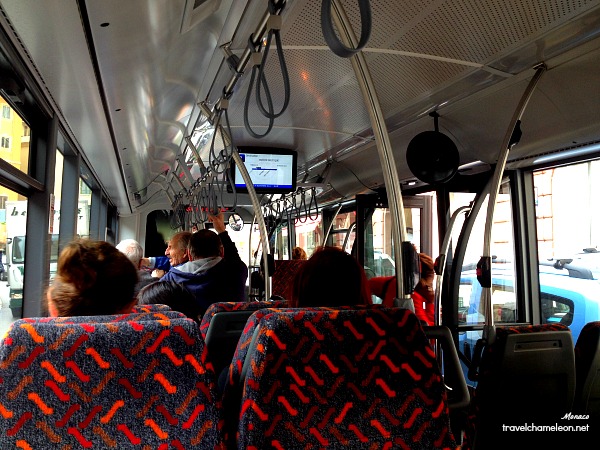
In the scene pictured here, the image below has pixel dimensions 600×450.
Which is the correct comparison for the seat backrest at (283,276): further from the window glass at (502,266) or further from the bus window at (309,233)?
the window glass at (502,266)

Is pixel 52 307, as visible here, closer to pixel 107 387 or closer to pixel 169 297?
pixel 107 387

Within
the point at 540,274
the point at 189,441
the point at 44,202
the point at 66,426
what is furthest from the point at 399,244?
the point at 44,202

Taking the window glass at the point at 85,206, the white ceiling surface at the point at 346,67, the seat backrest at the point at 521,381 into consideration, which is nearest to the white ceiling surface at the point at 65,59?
the white ceiling surface at the point at 346,67

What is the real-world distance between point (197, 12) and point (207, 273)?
1.47 meters

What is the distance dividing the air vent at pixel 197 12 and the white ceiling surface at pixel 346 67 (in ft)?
0.04

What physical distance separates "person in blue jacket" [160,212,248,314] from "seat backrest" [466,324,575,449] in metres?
1.68

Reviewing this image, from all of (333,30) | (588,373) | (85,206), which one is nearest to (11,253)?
(333,30)

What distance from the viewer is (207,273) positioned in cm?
323

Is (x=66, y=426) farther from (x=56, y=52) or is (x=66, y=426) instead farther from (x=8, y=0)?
(x=56, y=52)

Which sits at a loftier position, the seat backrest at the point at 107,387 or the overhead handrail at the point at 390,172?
the overhead handrail at the point at 390,172

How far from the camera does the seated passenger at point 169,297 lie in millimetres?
2713

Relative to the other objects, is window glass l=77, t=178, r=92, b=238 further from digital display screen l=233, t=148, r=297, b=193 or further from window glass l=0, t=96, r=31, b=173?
window glass l=0, t=96, r=31, b=173

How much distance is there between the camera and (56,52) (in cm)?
250

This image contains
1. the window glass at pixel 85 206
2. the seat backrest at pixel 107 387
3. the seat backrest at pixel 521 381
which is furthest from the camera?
the window glass at pixel 85 206
